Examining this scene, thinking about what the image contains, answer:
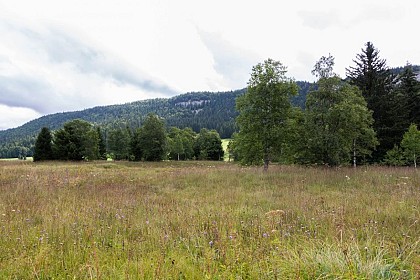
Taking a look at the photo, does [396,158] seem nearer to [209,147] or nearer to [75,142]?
[75,142]

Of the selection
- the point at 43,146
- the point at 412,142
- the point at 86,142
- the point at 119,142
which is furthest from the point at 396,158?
the point at 119,142

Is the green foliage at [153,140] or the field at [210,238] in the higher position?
the green foliage at [153,140]

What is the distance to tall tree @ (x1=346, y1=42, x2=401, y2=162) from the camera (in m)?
26.9

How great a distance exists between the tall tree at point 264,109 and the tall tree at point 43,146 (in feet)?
149

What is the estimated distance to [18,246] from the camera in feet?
14.0

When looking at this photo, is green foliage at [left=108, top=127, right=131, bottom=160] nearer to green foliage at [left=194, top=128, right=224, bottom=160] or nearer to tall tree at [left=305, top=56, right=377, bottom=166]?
green foliage at [left=194, top=128, right=224, bottom=160]

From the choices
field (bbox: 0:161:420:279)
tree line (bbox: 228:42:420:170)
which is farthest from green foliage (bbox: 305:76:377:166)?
field (bbox: 0:161:420:279)

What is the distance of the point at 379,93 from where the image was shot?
27641 mm

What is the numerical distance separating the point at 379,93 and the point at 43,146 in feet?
184

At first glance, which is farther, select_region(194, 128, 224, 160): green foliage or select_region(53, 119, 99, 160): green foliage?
select_region(194, 128, 224, 160): green foliage

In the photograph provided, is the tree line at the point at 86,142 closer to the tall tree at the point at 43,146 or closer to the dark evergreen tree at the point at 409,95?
the tall tree at the point at 43,146

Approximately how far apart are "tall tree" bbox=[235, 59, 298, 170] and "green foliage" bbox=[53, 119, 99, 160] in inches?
1659

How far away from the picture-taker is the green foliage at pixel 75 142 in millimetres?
49125

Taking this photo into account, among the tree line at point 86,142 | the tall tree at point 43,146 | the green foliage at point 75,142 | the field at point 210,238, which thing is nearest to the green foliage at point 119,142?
Answer: the tree line at point 86,142
